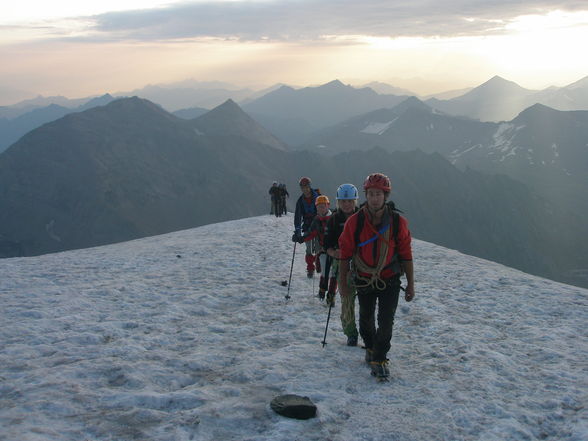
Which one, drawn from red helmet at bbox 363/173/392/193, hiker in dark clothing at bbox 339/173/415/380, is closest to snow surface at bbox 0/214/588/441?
hiker in dark clothing at bbox 339/173/415/380

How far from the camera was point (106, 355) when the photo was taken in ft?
28.7

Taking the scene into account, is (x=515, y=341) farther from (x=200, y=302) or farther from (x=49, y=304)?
(x=49, y=304)

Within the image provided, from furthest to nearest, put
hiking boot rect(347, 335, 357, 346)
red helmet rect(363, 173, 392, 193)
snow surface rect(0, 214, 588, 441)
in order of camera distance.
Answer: hiking boot rect(347, 335, 357, 346), red helmet rect(363, 173, 392, 193), snow surface rect(0, 214, 588, 441)

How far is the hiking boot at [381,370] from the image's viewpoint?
7.77 m

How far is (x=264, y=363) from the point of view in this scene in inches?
333

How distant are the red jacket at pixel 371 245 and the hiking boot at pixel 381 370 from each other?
1.53 meters

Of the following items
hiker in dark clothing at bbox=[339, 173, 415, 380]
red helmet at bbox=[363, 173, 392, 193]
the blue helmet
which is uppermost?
red helmet at bbox=[363, 173, 392, 193]

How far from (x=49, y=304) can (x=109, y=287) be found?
2.16 m

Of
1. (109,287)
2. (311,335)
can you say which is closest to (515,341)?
(311,335)

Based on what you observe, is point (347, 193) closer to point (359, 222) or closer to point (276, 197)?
point (359, 222)

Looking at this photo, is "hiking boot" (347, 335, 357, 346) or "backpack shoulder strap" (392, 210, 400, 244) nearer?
"backpack shoulder strap" (392, 210, 400, 244)

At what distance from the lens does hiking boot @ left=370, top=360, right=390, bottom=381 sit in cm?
777

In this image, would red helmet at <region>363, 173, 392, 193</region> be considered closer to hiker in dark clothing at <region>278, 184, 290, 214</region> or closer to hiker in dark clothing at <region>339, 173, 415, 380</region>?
hiker in dark clothing at <region>339, 173, 415, 380</region>

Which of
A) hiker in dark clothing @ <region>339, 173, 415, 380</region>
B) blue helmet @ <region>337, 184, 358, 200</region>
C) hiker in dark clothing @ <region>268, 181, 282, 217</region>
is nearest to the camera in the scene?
hiker in dark clothing @ <region>339, 173, 415, 380</region>
